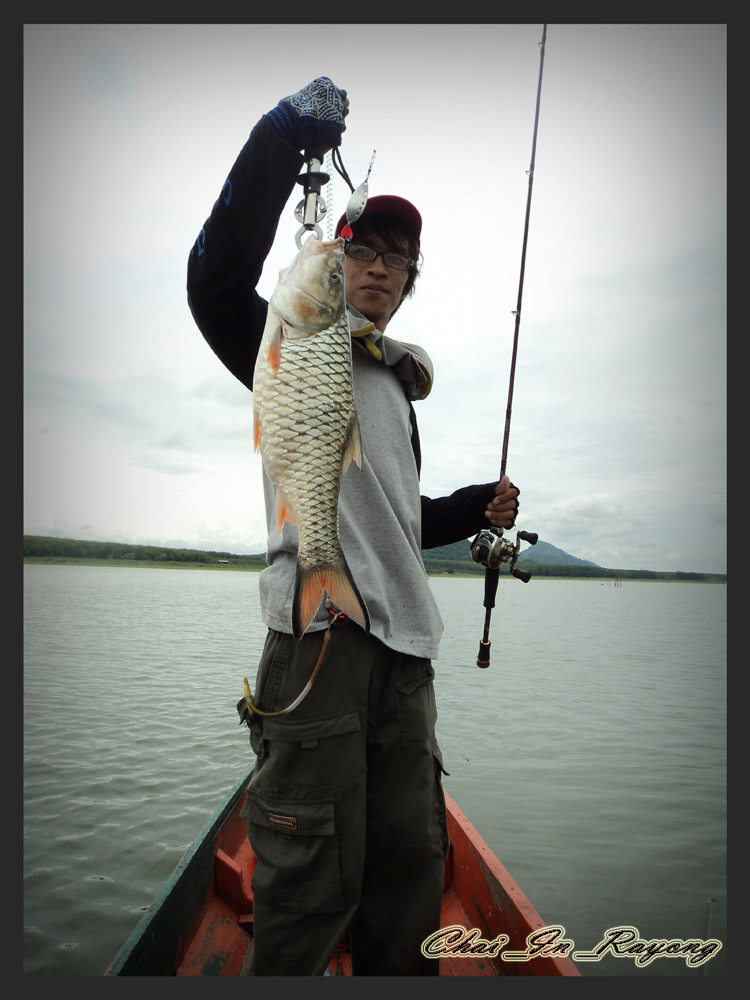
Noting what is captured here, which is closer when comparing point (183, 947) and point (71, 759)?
point (183, 947)

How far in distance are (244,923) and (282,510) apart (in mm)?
3157

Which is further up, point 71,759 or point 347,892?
point 347,892

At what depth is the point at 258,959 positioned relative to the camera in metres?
2.06

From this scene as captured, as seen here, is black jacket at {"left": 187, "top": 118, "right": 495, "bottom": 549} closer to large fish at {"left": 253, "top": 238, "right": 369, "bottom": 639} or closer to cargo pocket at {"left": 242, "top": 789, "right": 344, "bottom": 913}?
large fish at {"left": 253, "top": 238, "right": 369, "bottom": 639}

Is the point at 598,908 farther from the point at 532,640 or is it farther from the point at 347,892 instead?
the point at 532,640

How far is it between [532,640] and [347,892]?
22340mm

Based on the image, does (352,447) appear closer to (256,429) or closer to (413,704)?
(256,429)

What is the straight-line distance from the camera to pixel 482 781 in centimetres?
825

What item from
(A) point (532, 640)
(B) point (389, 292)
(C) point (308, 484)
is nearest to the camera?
(C) point (308, 484)

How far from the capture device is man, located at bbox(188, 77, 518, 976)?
199 centimetres

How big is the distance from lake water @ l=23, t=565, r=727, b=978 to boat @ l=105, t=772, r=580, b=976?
1349 millimetres

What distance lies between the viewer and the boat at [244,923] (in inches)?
113

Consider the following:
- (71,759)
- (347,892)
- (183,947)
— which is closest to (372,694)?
(347,892)

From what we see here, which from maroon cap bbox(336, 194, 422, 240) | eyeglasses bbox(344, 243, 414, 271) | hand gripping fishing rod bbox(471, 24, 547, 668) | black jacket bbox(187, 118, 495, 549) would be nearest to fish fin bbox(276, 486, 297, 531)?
black jacket bbox(187, 118, 495, 549)
